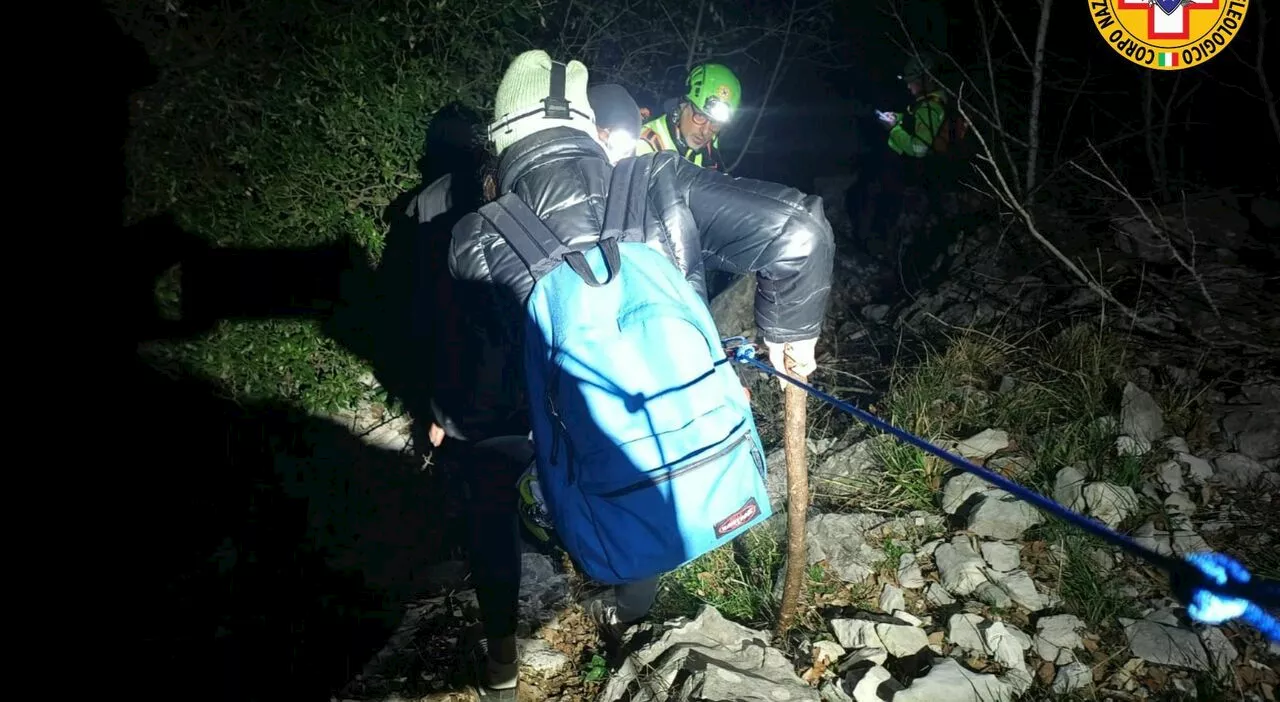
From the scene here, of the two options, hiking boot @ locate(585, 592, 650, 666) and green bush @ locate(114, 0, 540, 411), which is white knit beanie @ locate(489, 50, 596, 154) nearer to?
green bush @ locate(114, 0, 540, 411)

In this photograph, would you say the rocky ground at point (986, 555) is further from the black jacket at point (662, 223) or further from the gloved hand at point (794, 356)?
the black jacket at point (662, 223)

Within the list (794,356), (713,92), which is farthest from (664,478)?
(713,92)

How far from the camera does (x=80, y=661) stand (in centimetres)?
337

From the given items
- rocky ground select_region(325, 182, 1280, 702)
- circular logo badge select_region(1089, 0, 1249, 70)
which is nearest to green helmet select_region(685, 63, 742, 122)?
rocky ground select_region(325, 182, 1280, 702)

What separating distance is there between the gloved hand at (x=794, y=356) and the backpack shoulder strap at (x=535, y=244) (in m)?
0.67

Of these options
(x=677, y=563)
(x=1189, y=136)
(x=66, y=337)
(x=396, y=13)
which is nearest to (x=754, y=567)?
(x=677, y=563)

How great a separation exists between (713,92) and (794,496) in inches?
144

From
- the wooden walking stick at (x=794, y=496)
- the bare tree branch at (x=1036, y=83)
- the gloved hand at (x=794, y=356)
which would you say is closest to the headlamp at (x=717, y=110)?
the bare tree branch at (x=1036, y=83)

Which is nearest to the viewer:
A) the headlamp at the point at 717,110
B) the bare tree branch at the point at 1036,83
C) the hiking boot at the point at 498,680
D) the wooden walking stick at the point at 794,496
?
the wooden walking stick at the point at 794,496

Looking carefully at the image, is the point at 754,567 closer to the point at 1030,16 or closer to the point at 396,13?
the point at 396,13

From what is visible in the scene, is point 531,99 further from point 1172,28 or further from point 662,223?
point 1172,28

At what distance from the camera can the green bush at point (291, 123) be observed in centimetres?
320

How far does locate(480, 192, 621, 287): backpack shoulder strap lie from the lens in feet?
5.96

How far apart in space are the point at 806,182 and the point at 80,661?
26.5ft
